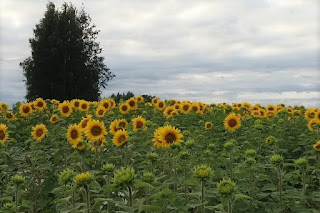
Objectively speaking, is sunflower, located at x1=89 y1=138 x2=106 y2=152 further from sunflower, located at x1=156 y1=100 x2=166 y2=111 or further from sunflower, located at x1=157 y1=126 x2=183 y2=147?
sunflower, located at x1=156 y1=100 x2=166 y2=111

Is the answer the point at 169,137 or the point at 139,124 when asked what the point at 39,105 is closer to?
the point at 139,124

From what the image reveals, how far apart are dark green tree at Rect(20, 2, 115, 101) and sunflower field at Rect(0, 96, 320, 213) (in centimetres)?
2941

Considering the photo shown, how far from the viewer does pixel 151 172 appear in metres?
5.21

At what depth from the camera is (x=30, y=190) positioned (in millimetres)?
6352

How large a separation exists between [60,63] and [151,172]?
1428 inches

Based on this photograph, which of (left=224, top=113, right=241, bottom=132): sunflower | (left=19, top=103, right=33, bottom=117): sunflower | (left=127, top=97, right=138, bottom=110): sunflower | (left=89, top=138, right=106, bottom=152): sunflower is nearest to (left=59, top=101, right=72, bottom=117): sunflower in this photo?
(left=19, top=103, right=33, bottom=117): sunflower

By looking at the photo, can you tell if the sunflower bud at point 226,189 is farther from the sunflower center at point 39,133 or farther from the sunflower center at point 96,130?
the sunflower center at point 39,133

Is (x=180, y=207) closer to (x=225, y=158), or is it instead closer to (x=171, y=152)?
(x=171, y=152)

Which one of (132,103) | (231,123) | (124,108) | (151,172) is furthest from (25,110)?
(151,172)

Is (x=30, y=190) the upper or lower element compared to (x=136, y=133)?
lower

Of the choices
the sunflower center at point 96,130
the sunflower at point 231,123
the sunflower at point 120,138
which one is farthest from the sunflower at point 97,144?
the sunflower at point 231,123

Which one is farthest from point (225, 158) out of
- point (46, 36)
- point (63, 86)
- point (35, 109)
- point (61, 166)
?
point (46, 36)

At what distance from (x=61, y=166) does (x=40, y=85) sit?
3441 cm

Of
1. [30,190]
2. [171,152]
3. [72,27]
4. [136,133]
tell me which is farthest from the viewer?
[72,27]
